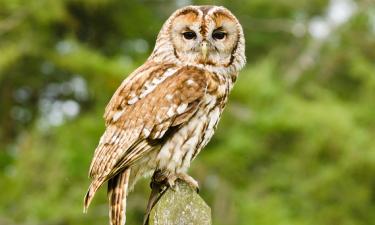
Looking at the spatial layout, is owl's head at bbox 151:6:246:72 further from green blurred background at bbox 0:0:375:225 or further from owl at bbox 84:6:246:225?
green blurred background at bbox 0:0:375:225

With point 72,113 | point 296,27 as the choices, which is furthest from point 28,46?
point 296,27

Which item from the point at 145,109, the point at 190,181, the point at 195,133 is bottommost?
the point at 190,181

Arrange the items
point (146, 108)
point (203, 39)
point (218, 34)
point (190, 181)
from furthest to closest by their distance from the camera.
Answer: point (218, 34) < point (203, 39) < point (146, 108) < point (190, 181)

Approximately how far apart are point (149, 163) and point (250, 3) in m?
16.1

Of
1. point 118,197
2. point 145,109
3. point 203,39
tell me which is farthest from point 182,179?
point 203,39

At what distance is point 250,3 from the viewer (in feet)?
70.6

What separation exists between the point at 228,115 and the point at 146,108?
12.2 m

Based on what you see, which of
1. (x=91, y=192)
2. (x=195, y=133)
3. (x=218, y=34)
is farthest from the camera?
(x=218, y=34)

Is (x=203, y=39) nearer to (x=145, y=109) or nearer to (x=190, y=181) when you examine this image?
(x=145, y=109)

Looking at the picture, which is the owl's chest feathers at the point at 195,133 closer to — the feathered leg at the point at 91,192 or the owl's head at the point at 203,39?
the owl's head at the point at 203,39

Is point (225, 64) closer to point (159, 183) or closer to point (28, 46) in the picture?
point (159, 183)

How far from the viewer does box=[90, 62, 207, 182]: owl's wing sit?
17.9ft

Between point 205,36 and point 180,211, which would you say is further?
point 205,36

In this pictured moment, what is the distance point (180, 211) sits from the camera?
451cm
